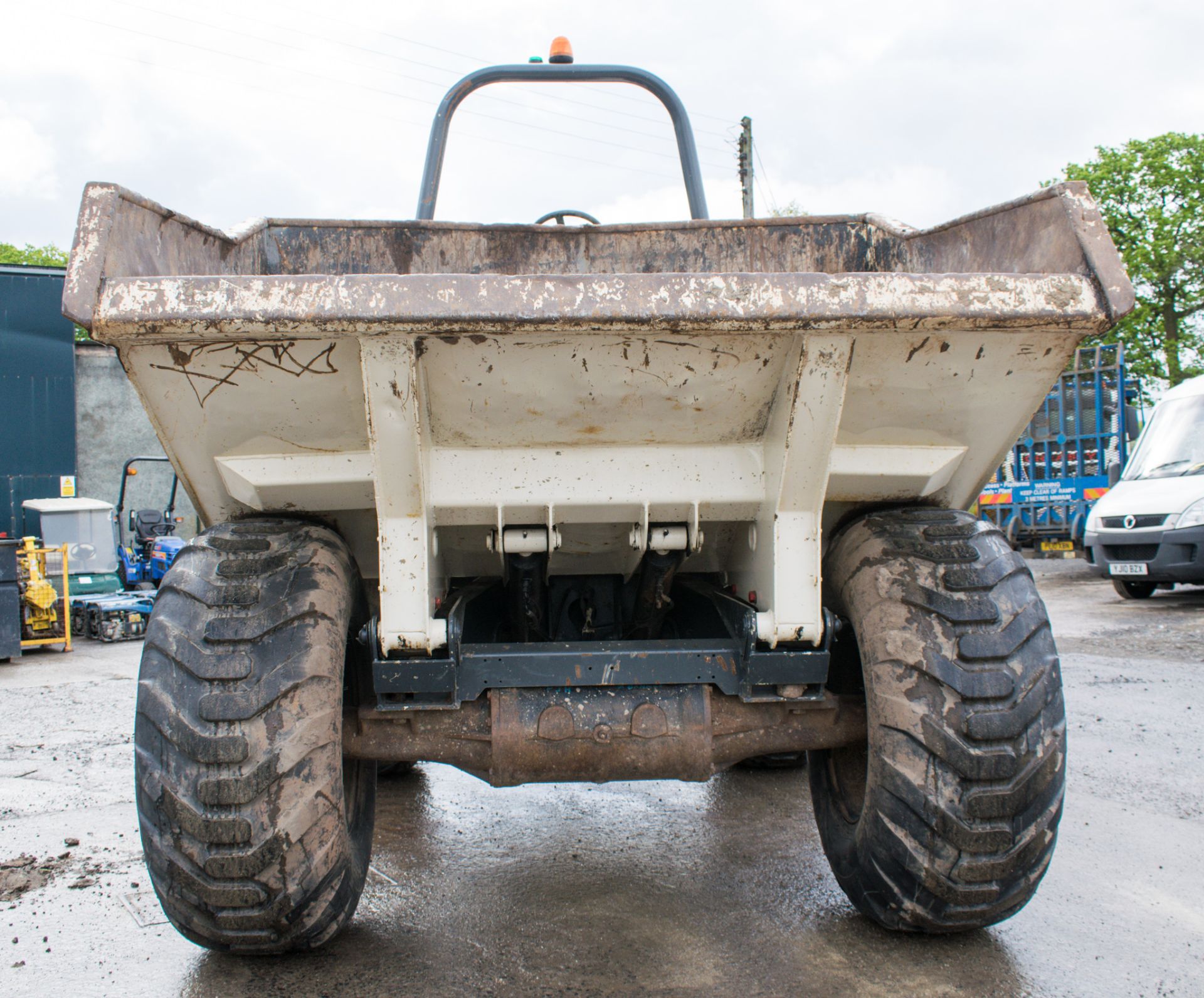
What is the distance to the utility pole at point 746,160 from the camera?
22969 millimetres

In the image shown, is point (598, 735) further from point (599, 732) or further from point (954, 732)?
point (954, 732)

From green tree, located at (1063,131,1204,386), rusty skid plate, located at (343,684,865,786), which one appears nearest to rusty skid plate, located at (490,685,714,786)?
rusty skid plate, located at (343,684,865,786)

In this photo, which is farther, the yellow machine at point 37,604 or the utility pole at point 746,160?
the utility pole at point 746,160

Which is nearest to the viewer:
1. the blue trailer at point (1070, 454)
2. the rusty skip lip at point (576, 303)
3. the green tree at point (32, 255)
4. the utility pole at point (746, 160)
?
the rusty skip lip at point (576, 303)

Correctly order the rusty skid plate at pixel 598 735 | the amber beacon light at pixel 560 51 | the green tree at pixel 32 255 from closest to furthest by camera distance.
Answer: the rusty skid plate at pixel 598 735, the amber beacon light at pixel 560 51, the green tree at pixel 32 255

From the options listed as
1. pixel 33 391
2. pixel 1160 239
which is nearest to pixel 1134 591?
pixel 33 391

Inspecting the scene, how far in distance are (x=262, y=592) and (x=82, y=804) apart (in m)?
2.46

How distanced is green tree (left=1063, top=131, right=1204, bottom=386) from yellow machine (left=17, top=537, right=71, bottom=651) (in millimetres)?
28812

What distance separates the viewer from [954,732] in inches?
82.0

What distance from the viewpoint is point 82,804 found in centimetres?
388

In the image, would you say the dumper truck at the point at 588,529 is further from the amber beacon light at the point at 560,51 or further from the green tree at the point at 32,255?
the green tree at the point at 32,255

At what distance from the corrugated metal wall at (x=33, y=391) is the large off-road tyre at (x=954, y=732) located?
15486 millimetres

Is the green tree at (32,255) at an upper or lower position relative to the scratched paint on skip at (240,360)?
upper

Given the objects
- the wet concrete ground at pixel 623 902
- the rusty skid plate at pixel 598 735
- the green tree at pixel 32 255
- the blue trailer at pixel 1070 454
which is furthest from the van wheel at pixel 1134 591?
the green tree at pixel 32 255
